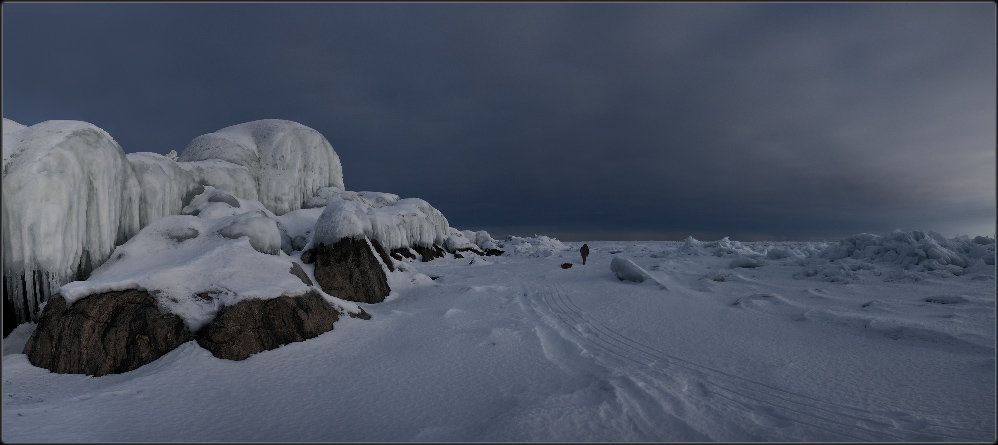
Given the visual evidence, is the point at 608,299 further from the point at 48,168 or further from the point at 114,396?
the point at 48,168

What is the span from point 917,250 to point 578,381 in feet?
43.6

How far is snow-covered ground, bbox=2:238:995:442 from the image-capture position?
399 cm

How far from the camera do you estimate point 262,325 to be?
6.39 meters

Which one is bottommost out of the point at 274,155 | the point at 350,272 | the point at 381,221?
the point at 350,272

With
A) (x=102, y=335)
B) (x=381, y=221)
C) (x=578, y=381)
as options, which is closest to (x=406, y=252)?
(x=381, y=221)

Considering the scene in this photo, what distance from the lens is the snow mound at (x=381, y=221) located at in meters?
11.2

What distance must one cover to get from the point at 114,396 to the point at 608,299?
364 inches

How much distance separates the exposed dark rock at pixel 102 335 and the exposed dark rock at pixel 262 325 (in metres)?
0.47

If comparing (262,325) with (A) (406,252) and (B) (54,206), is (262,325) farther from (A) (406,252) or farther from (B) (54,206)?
(A) (406,252)

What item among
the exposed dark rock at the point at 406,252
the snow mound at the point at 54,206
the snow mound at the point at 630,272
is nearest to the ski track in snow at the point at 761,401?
the snow mound at the point at 630,272

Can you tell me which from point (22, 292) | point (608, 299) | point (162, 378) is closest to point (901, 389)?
point (608, 299)

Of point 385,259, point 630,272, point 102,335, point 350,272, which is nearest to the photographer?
point 102,335

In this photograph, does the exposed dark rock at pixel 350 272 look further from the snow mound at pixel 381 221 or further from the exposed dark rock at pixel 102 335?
the exposed dark rock at pixel 102 335

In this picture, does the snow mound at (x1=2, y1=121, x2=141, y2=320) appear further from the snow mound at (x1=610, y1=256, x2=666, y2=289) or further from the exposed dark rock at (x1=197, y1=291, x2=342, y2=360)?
the snow mound at (x1=610, y1=256, x2=666, y2=289)
